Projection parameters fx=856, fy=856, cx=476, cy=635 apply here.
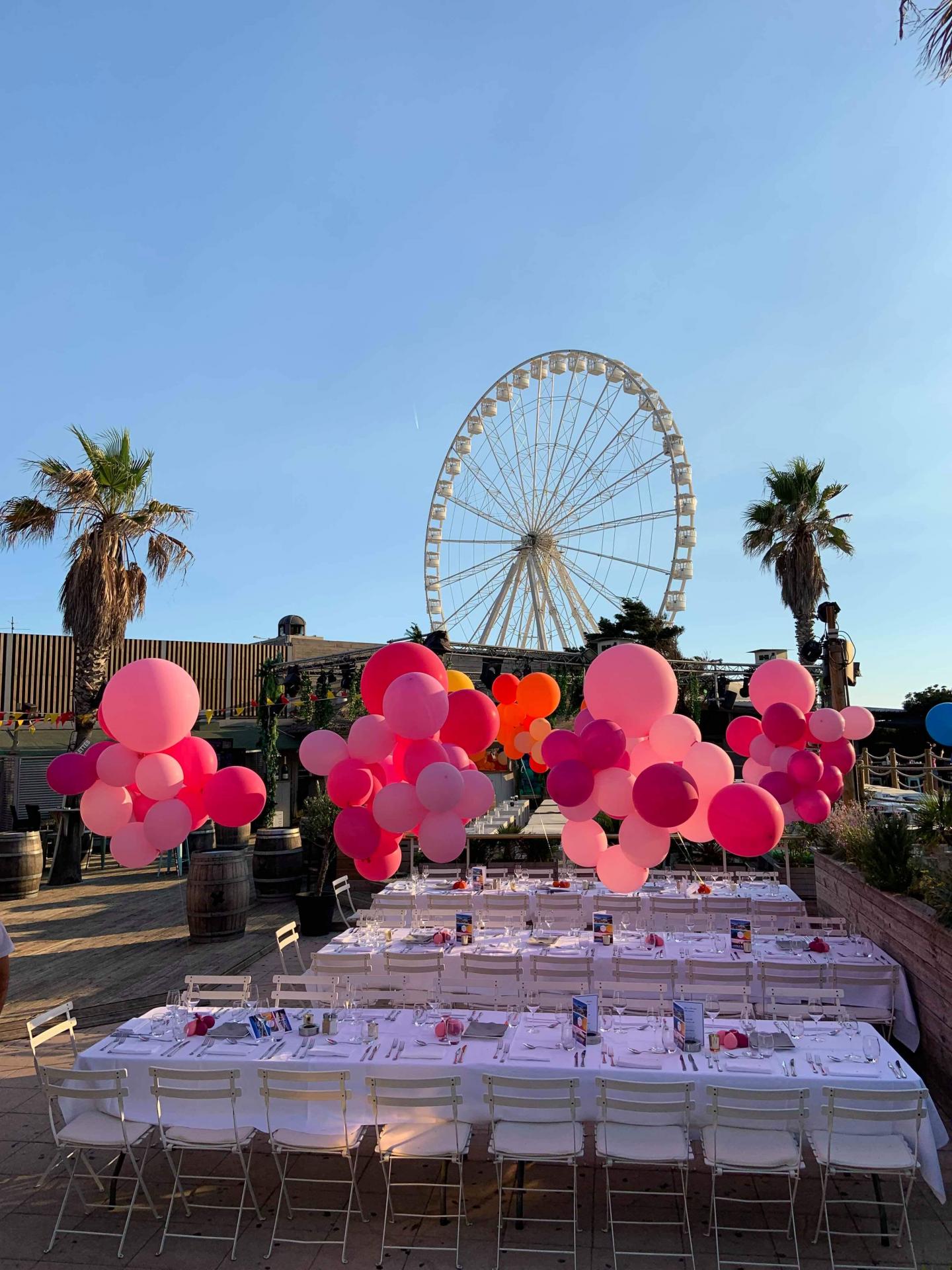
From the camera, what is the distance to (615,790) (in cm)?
507

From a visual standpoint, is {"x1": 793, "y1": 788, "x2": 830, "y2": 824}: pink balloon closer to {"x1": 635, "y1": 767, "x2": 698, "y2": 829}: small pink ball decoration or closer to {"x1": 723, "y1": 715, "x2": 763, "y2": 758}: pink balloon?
{"x1": 723, "y1": 715, "x2": 763, "y2": 758}: pink balloon

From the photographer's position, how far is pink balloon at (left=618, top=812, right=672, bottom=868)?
506 cm

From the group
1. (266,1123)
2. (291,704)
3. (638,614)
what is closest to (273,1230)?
(266,1123)

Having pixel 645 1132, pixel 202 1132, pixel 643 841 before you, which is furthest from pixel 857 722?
pixel 202 1132

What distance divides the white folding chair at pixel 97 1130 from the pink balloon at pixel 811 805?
5088mm

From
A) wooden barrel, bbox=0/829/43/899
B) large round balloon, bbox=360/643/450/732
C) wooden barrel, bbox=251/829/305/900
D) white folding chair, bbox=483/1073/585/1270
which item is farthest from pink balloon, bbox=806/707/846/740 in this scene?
wooden barrel, bbox=0/829/43/899

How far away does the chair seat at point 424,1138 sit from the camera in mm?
3831

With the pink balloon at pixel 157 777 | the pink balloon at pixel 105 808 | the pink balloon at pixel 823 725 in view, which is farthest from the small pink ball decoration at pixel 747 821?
the pink balloon at pixel 105 808

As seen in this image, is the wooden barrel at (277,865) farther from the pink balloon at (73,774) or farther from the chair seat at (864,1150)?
the chair seat at (864,1150)

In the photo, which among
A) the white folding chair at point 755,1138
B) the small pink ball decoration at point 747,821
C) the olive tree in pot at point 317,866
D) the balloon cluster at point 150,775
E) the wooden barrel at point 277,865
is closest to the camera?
the white folding chair at point 755,1138

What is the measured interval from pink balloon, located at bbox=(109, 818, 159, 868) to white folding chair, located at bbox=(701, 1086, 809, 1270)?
12.3 ft

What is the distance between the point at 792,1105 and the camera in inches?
150

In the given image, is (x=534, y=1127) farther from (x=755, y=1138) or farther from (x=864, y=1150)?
(x=864, y=1150)

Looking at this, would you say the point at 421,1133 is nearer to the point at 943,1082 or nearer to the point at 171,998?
the point at 171,998
